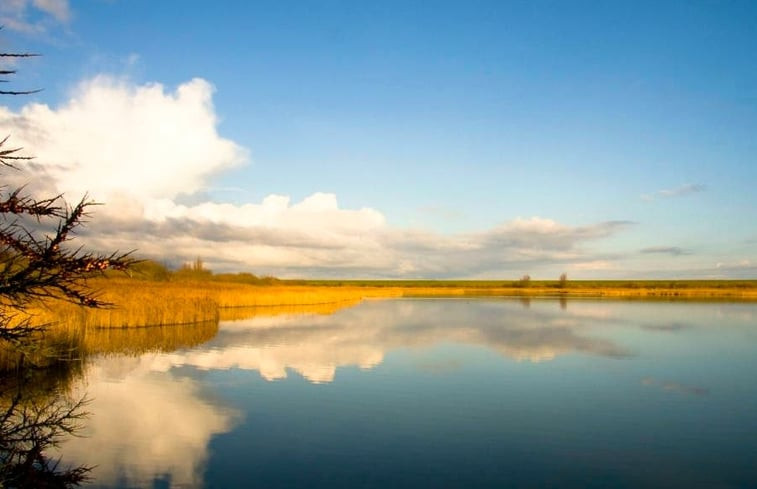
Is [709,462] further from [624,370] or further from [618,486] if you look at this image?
[624,370]

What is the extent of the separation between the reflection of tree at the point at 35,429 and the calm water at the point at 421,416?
40 centimetres

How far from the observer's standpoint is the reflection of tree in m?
5.71

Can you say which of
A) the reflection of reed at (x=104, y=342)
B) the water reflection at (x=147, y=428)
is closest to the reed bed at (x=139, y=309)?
the reflection of reed at (x=104, y=342)

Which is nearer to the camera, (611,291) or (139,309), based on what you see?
(139,309)

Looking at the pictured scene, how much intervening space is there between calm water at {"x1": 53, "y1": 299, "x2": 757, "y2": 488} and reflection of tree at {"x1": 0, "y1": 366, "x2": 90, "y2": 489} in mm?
397

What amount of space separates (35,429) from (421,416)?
6.29m

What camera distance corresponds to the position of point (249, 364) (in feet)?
A: 51.8

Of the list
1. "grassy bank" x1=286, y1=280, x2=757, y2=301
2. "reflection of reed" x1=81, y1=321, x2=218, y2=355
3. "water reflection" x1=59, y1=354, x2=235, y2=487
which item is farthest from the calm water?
"grassy bank" x1=286, y1=280, x2=757, y2=301

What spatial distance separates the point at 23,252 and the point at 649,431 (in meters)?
9.37

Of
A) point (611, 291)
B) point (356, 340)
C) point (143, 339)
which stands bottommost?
point (356, 340)

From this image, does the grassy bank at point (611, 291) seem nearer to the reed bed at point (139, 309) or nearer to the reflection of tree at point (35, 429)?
the reed bed at point (139, 309)

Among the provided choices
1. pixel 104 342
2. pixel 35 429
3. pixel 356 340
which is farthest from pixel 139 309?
pixel 35 429

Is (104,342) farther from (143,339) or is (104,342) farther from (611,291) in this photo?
(611,291)

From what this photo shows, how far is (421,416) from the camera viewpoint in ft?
34.0
